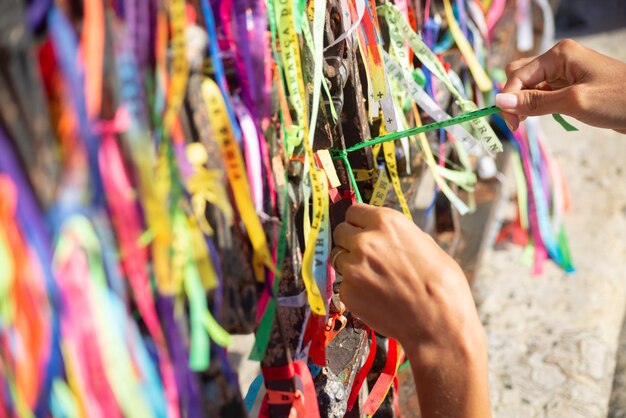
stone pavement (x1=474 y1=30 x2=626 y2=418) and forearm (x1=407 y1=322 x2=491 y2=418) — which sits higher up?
forearm (x1=407 y1=322 x2=491 y2=418)

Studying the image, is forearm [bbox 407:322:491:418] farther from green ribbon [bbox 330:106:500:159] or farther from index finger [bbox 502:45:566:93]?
index finger [bbox 502:45:566:93]

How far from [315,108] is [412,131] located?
0.56 ft

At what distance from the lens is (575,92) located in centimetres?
127

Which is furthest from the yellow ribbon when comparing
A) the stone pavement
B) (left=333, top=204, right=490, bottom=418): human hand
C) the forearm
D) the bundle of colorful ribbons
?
the stone pavement

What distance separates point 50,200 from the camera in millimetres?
731

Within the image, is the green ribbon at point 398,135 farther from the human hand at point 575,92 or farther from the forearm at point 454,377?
the forearm at point 454,377

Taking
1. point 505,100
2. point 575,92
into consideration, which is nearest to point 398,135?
point 505,100

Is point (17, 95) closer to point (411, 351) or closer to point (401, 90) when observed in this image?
point (411, 351)

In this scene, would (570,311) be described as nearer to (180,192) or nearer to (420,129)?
(420,129)

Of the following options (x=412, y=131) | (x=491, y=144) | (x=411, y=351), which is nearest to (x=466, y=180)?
(x=491, y=144)

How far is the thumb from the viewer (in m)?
1.26

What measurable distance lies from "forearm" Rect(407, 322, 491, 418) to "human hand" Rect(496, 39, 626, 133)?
0.48m

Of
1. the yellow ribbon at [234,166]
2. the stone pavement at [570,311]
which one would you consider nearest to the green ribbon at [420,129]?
the yellow ribbon at [234,166]

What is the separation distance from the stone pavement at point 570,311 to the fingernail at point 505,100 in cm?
91
